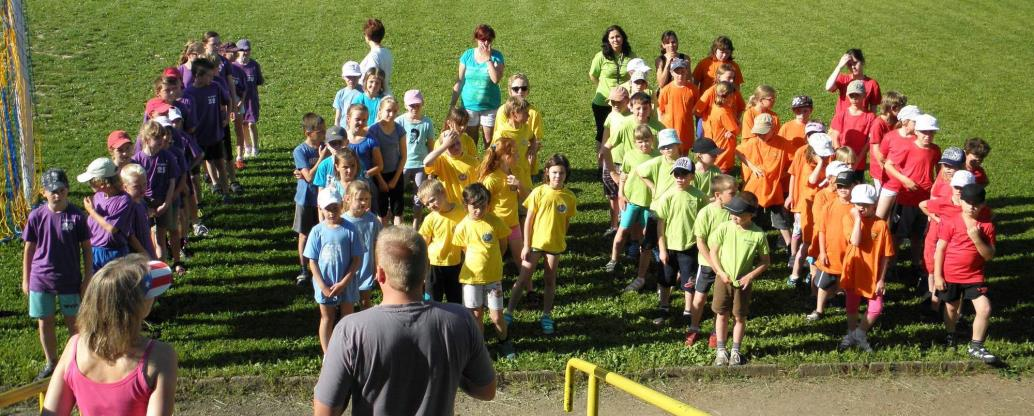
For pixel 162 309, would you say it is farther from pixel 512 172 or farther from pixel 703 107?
pixel 703 107

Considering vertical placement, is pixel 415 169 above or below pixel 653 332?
above

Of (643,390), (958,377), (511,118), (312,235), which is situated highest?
(511,118)

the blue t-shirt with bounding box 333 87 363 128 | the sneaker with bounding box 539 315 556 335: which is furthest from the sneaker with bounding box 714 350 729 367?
the blue t-shirt with bounding box 333 87 363 128

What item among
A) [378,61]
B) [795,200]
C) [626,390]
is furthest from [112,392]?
[378,61]

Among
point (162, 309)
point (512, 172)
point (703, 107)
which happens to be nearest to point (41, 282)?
point (162, 309)

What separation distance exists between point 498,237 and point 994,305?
17.0 ft

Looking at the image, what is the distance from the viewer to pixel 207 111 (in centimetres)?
1218

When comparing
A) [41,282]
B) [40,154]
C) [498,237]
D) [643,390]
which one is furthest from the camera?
[40,154]

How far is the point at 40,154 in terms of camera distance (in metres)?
14.0

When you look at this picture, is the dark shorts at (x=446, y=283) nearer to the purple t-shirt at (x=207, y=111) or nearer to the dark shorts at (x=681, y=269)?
the dark shorts at (x=681, y=269)

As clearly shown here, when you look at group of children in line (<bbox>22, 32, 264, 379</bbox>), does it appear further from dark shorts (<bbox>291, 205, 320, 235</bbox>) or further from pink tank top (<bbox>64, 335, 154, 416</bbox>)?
pink tank top (<bbox>64, 335, 154, 416</bbox>)

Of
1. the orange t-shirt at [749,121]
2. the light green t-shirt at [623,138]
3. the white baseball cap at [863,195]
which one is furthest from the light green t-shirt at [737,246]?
the orange t-shirt at [749,121]

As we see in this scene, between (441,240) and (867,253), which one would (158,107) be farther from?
(867,253)

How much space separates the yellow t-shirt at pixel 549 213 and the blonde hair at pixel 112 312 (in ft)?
17.3
